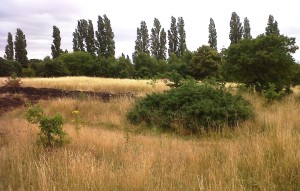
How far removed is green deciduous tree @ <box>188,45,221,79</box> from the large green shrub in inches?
1570

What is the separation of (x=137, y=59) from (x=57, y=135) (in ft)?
170

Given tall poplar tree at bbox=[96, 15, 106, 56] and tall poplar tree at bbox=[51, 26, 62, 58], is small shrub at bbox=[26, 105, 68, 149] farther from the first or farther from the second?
tall poplar tree at bbox=[51, 26, 62, 58]

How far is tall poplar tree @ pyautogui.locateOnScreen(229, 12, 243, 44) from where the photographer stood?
63.0 metres

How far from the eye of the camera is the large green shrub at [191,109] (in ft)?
33.2

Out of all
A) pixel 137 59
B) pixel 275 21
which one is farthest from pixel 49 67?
pixel 275 21

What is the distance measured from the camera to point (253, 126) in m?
9.35

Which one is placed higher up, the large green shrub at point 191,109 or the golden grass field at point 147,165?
the large green shrub at point 191,109

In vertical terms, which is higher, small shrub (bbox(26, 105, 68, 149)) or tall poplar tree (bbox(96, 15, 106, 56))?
tall poplar tree (bbox(96, 15, 106, 56))

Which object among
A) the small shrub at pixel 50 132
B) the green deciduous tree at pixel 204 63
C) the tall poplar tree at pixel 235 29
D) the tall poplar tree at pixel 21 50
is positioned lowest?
the small shrub at pixel 50 132

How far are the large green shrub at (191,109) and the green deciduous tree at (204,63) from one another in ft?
131

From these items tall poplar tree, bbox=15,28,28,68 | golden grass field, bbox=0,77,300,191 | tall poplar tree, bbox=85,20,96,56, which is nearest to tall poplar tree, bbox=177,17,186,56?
tall poplar tree, bbox=85,20,96,56

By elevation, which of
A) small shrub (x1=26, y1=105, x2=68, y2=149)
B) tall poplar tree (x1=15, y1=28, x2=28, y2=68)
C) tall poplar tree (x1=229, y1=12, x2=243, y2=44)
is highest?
tall poplar tree (x1=229, y1=12, x2=243, y2=44)

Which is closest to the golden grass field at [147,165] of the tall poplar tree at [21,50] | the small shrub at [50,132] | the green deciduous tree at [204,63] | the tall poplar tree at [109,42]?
the small shrub at [50,132]

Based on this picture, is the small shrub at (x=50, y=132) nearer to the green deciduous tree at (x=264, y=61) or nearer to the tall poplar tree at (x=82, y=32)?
the green deciduous tree at (x=264, y=61)
